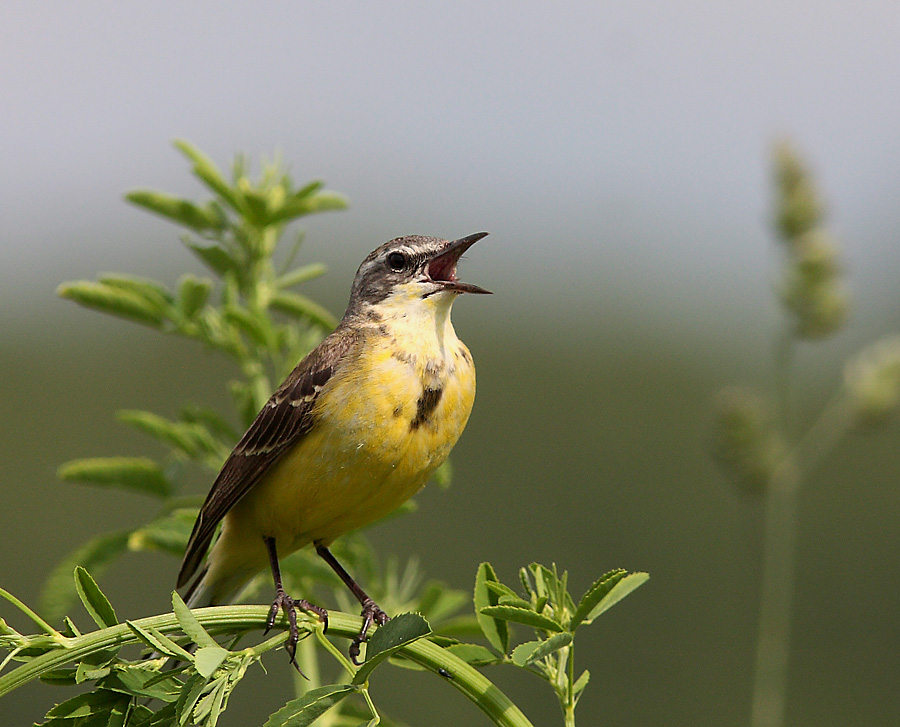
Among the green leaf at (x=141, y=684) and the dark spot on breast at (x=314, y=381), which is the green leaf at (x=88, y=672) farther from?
the dark spot on breast at (x=314, y=381)

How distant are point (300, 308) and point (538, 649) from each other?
7.00ft

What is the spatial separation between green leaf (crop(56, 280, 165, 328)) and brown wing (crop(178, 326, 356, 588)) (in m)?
0.52

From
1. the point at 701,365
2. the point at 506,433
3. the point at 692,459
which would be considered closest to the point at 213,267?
the point at 506,433

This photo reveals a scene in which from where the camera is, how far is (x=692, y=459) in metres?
18.1

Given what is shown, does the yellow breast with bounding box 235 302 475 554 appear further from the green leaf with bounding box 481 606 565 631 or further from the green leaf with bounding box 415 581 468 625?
the green leaf with bounding box 481 606 565 631

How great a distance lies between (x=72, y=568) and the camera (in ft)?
10.8

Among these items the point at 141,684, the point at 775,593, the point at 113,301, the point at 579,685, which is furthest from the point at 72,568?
the point at 775,593

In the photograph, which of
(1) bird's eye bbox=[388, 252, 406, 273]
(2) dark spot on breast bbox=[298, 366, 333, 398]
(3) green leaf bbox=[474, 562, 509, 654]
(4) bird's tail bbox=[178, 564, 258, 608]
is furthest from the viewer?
(1) bird's eye bbox=[388, 252, 406, 273]

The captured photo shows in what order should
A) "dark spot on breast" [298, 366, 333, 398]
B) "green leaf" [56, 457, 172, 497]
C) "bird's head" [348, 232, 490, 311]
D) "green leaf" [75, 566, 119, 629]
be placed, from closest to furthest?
"green leaf" [75, 566, 119, 629] < "green leaf" [56, 457, 172, 497] < "dark spot on breast" [298, 366, 333, 398] < "bird's head" [348, 232, 490, 311]

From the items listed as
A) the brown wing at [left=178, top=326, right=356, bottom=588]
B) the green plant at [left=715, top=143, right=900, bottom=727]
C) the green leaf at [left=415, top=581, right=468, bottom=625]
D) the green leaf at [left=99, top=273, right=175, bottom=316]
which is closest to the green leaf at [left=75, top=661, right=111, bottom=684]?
the brown wing at [left=178, top=326, right=356, bottom=588]

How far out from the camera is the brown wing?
3.56 meters

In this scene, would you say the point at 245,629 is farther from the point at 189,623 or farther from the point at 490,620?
the point at 490,620

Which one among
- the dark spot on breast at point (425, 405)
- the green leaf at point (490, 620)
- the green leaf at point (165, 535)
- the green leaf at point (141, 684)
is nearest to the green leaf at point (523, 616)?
the green leaf at point (490, 620)

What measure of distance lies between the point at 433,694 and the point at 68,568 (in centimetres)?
945
